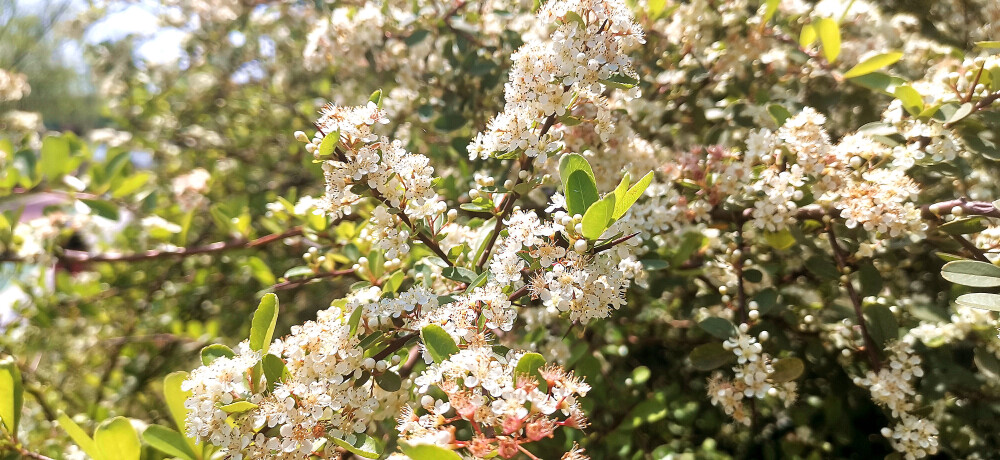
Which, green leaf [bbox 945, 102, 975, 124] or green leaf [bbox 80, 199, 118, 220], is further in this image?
green leaf [bbox 80, 199, 118, 220]

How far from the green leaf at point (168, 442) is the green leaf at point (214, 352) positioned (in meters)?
0.14

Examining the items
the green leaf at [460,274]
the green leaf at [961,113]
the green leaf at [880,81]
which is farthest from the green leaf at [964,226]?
the green leaf at [460,274]

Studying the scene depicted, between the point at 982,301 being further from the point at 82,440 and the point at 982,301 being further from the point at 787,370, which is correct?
the point at 82,440

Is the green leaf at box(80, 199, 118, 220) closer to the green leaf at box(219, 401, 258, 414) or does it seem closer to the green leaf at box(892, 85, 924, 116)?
the green leaf at box(219, 401, 258, 414)

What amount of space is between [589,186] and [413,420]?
18.6 inches

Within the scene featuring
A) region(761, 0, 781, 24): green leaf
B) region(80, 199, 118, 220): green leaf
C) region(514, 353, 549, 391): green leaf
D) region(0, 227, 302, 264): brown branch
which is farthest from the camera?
region(80, 199, 118, 220): green leaf

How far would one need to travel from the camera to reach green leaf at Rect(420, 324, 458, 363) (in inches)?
35.5

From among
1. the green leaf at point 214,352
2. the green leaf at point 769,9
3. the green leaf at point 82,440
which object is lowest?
the green leaf at point 82,440

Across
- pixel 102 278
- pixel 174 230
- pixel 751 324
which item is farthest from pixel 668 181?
pixel 102 278

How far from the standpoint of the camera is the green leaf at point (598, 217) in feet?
2.84

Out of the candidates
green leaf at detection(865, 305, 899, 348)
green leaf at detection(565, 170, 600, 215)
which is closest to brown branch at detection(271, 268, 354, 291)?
green leaf at detection(565, 170, 600, 215)

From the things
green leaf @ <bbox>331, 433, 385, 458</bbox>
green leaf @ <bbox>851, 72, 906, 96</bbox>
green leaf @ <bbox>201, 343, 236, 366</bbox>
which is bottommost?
green leaf @ <bbox>331, 433, 385, 458</bbox>

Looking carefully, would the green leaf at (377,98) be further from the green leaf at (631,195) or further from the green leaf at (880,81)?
the green leaf at (880,81)

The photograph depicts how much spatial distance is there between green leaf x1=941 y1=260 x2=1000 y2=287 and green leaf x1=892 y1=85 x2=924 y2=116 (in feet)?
1.27
